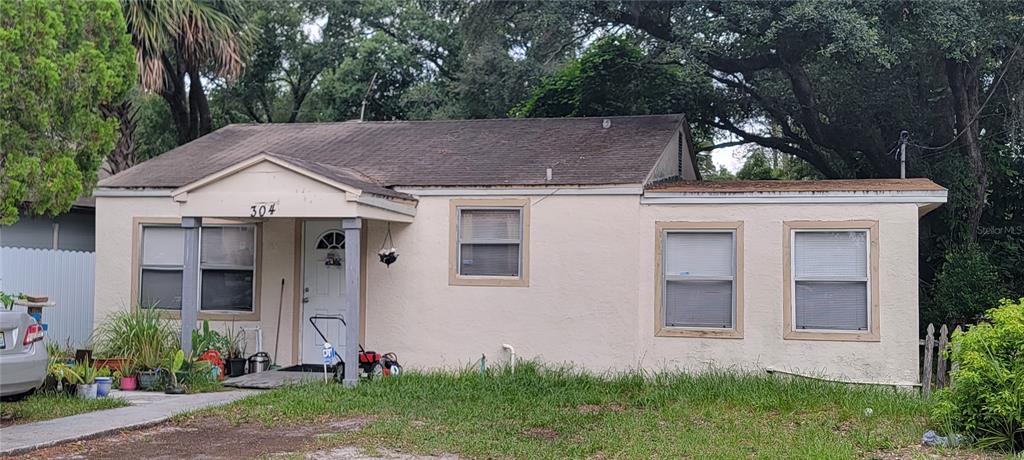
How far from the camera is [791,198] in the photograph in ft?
37.1

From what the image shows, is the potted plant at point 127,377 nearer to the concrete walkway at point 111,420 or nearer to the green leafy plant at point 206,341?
the concrete walkway at point 111,420

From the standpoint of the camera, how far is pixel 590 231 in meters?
11.8

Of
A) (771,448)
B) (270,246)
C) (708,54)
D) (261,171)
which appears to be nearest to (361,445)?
(771,448)

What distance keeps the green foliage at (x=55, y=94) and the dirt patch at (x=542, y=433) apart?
5.72 meters

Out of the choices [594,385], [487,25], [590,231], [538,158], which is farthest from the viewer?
[487,25]

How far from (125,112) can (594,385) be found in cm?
1282

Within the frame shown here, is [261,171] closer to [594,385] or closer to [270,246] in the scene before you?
[270,246]

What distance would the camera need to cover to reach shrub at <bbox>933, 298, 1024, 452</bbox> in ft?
24.7

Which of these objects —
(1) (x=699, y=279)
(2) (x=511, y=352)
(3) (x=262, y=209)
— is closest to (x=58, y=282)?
(3) (x=262, y=209)

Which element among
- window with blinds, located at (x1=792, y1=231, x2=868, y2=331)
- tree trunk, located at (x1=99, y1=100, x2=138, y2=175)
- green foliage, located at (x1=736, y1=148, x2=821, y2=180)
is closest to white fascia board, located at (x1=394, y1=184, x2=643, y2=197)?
window with blinds, located at (x1=792, y1=231, x2=868, y2=331)

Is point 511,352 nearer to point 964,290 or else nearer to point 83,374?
point 83,374

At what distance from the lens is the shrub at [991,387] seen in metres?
7.53

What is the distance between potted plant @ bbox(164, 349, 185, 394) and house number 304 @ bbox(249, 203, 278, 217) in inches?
73.4

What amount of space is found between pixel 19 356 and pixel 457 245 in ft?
18.1
